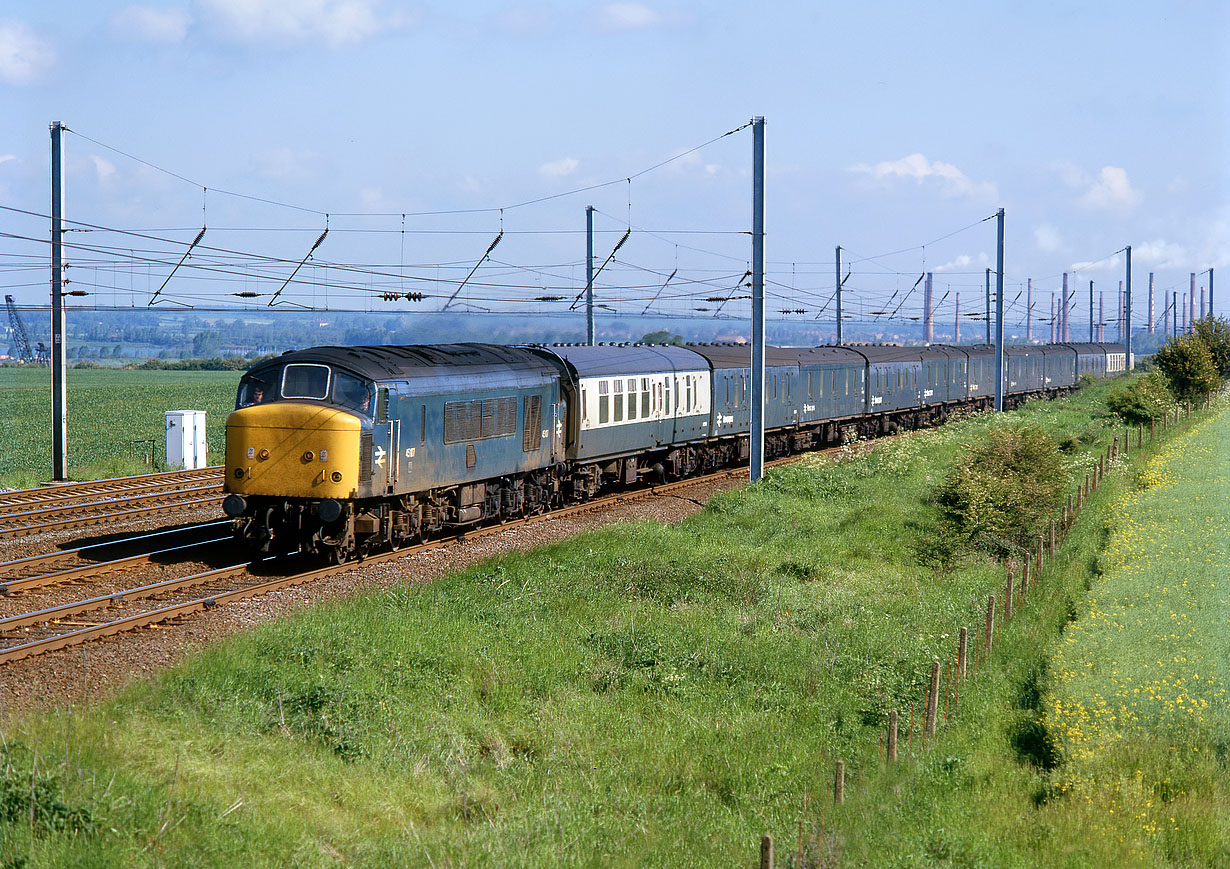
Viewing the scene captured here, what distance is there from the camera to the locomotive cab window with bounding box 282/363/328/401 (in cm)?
2038

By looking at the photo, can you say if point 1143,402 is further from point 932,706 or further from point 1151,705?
point 932,706

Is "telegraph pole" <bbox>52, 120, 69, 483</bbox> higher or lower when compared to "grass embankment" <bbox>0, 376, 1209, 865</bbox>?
→ higher

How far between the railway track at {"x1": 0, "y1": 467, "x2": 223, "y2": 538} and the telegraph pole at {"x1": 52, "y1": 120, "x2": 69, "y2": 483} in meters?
1.21

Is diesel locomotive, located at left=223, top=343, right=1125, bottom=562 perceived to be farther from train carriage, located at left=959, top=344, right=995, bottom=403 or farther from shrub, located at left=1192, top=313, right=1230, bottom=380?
shrub, located at left=1192, top=313, right=1230, bottom=380

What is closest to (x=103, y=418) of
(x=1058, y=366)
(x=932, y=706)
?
(x=1058, y=366)

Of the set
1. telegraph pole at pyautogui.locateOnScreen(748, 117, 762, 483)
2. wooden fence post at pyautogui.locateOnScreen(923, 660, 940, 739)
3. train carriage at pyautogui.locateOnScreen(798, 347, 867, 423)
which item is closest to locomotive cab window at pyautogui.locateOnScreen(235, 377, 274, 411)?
wooden fence post at pyautogui.locateOnScreen(923, 660, 940, 739)

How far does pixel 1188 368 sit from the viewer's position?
178 ft

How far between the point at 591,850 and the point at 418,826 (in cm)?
161

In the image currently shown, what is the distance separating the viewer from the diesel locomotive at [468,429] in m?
20.2

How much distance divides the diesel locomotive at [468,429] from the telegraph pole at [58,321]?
446 inches

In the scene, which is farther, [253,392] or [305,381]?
[253,392]

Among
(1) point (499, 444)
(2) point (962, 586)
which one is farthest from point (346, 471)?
(2) point (962, 586)

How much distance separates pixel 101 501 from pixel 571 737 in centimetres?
1766

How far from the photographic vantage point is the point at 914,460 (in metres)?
36.9
